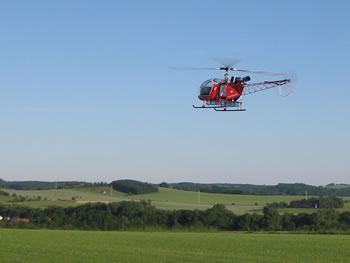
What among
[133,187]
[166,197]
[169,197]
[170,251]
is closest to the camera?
[170,251]

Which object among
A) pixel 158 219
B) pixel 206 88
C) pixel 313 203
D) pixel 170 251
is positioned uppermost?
pixel 206 88

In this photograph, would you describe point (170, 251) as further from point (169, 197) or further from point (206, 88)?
point (169, 197)

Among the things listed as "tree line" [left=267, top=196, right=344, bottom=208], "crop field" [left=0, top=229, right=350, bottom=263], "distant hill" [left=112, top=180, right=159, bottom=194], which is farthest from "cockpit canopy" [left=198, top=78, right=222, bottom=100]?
"distant hill" [left=112, top=180, right=159, bottom=194]

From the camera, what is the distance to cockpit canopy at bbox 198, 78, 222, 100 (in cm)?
4741

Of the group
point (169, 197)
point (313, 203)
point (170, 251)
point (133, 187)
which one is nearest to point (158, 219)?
point (313, 203)

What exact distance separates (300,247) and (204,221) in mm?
61169

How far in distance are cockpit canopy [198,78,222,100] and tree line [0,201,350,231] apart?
3942 cm

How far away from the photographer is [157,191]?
176875mm

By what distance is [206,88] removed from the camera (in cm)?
4759

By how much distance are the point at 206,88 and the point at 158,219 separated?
6115cm

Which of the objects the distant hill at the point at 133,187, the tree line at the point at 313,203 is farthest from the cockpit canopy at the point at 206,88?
the distant hill at the point at 133,187

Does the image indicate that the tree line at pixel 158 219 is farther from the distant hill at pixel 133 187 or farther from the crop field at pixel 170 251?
the distant hill at pixel 133 187

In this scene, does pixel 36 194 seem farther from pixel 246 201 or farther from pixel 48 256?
pixel 48 256

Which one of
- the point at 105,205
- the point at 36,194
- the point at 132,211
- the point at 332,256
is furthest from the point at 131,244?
the point at 36,194
